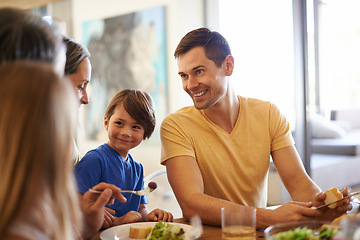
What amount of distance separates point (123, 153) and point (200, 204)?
19.7 inches

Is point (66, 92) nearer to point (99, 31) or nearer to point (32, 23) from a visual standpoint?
point (32, 23)

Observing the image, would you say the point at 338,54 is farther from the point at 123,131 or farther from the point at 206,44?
the point at 123,131

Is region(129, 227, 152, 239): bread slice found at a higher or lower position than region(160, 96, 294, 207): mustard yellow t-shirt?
lower

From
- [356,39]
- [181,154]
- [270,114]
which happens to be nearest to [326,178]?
[356,39]

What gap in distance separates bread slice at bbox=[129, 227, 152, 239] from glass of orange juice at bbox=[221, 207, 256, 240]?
0.28 meters

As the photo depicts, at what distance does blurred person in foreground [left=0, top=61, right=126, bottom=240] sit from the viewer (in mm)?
712

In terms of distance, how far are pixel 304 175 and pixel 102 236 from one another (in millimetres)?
1062

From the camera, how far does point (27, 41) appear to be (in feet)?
3.02

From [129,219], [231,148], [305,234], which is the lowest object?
[129,219]

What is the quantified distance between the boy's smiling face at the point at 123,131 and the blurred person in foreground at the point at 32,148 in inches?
43.5

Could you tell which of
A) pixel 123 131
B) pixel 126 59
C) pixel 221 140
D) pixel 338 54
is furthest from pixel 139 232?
pixel 126 59

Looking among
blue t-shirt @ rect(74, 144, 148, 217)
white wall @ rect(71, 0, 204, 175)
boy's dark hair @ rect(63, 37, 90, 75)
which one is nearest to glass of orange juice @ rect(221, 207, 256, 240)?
blue t-shirt @ rect(74, 144, 148, 217)

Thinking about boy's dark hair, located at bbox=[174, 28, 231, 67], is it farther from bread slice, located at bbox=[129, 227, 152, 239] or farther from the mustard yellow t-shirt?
bread slice, located at bbox=[129, 227, 152, 239]

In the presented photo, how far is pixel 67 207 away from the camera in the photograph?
0.80 metres
